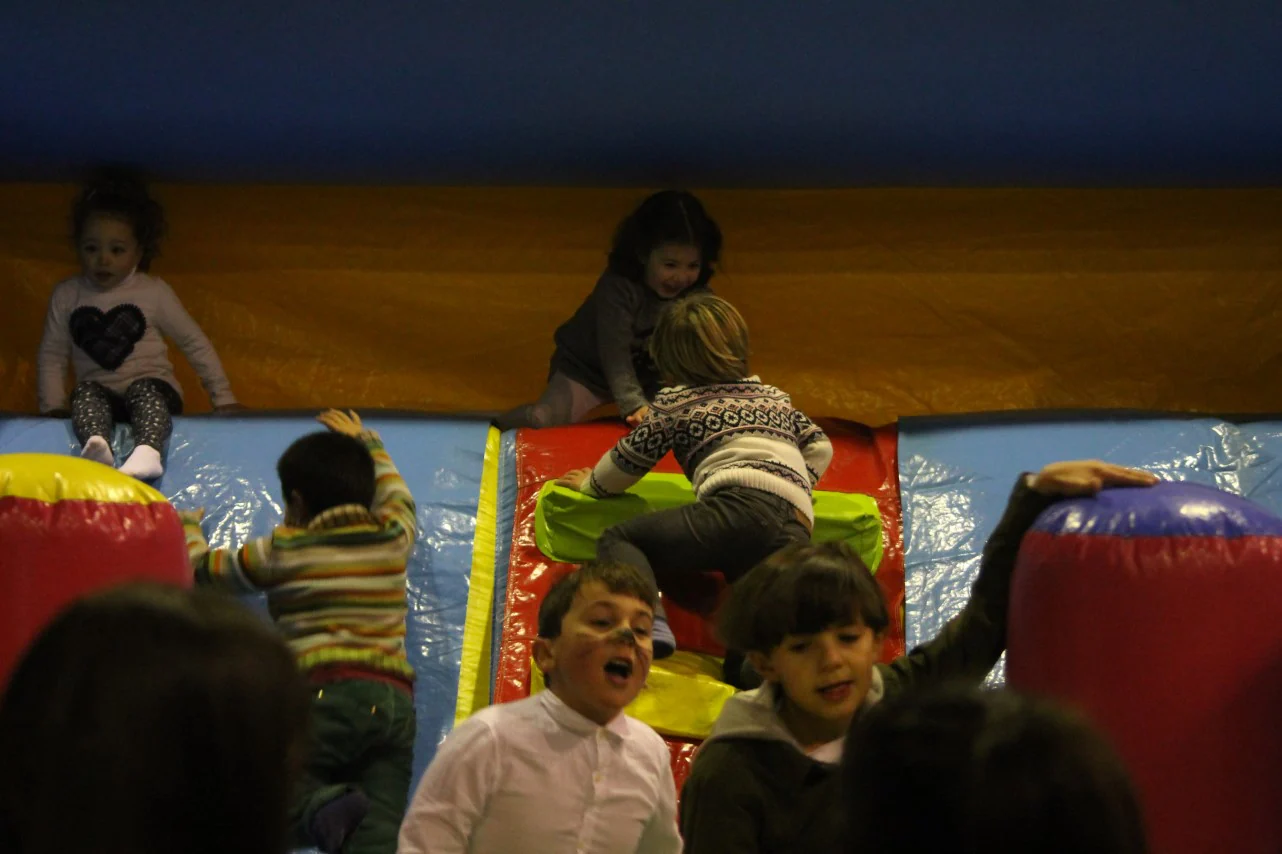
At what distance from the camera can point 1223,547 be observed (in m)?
2.19

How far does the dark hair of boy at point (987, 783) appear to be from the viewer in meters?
0.97

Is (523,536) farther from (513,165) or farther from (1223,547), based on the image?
(1223,547)

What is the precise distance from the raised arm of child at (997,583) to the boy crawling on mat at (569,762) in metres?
0.42

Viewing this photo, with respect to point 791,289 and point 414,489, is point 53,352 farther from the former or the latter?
point 791,289

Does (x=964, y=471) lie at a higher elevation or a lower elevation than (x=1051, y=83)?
lower

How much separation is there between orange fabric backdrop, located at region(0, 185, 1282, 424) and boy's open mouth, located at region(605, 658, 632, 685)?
2110mm

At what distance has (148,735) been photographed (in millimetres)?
943

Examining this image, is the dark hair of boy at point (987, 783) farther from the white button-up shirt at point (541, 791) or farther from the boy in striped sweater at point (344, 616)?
the boy in striped sweater at point (344, 616)

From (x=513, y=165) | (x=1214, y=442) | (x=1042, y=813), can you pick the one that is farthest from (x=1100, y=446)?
(x=1042, y=813)

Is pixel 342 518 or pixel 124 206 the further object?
pixel 124 206

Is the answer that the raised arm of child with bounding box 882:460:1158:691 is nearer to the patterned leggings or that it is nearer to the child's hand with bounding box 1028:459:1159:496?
the child's hand with bounding box 1028:459:1159:496

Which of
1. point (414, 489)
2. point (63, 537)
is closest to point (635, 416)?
point (414, 489)

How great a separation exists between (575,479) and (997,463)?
981mm

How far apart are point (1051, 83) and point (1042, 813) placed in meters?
2.86
